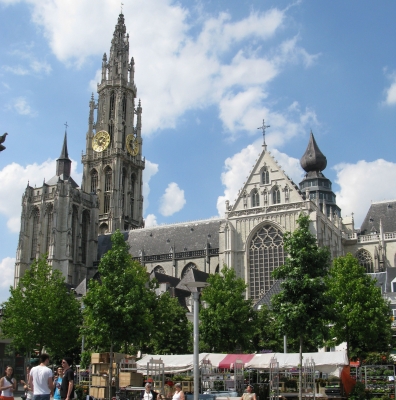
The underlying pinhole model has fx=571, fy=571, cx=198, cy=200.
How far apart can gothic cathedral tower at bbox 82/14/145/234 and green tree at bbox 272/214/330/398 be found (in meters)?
57.3

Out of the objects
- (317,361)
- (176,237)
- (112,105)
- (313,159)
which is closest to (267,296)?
(317,361)

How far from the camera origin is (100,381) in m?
21.7

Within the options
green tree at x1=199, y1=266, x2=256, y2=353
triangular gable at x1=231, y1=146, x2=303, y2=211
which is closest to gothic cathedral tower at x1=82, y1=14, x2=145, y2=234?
triangular gable at x1=231, y1=146, x2=303, y2=211

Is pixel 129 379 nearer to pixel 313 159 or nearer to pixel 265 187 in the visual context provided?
pixel 265 187

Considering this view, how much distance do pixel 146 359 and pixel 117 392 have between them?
5026 mm

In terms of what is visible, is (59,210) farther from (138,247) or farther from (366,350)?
(366,350)

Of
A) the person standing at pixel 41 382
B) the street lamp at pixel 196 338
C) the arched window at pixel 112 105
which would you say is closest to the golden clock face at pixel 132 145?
the arched window at pixel 112 105

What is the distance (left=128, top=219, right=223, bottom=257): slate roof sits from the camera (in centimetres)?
6122

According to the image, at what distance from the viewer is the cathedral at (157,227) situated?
160 feet

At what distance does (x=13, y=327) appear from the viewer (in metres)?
35.2

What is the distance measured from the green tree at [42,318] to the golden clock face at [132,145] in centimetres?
4755

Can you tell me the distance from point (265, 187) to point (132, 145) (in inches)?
1510

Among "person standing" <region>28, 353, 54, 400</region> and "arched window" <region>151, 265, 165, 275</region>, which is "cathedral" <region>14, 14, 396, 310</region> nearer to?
"arched window" <region>151, 265, 165, 275</region>

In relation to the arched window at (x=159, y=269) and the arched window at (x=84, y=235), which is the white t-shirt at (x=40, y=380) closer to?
the arched window at (x=159, y=269)
